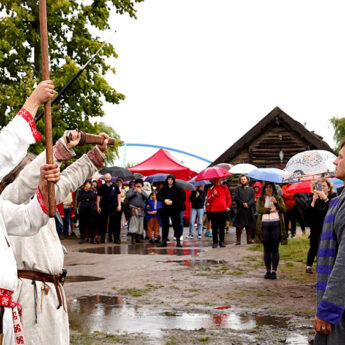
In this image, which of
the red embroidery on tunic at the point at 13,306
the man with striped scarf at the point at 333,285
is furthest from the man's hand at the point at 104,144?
the man with striped scarf at the point at 333,285

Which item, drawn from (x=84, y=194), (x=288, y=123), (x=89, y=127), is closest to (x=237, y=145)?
(x=288, y=123)

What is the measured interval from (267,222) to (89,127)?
40.4 ft

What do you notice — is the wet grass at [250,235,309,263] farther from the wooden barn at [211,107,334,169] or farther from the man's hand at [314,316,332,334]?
the wooden barn at [211,107,334,169]

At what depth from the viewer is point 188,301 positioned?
8977 mm

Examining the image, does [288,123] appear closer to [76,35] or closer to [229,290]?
[76,35]

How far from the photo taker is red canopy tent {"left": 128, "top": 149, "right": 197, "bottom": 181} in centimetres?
2888

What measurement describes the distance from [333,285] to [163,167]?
2574cm

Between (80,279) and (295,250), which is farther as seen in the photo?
(295,250)

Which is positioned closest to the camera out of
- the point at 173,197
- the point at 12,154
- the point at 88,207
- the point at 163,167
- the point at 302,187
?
the point at 12,154

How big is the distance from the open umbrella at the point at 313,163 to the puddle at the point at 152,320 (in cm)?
675

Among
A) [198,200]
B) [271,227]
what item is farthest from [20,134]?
[198,200]

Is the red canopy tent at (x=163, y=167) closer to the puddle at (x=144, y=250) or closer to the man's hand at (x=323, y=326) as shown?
the puddle at (x=144, y=250)

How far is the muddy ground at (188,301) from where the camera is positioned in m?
7.04

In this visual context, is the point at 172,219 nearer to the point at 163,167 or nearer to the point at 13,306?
the point at 163,167
